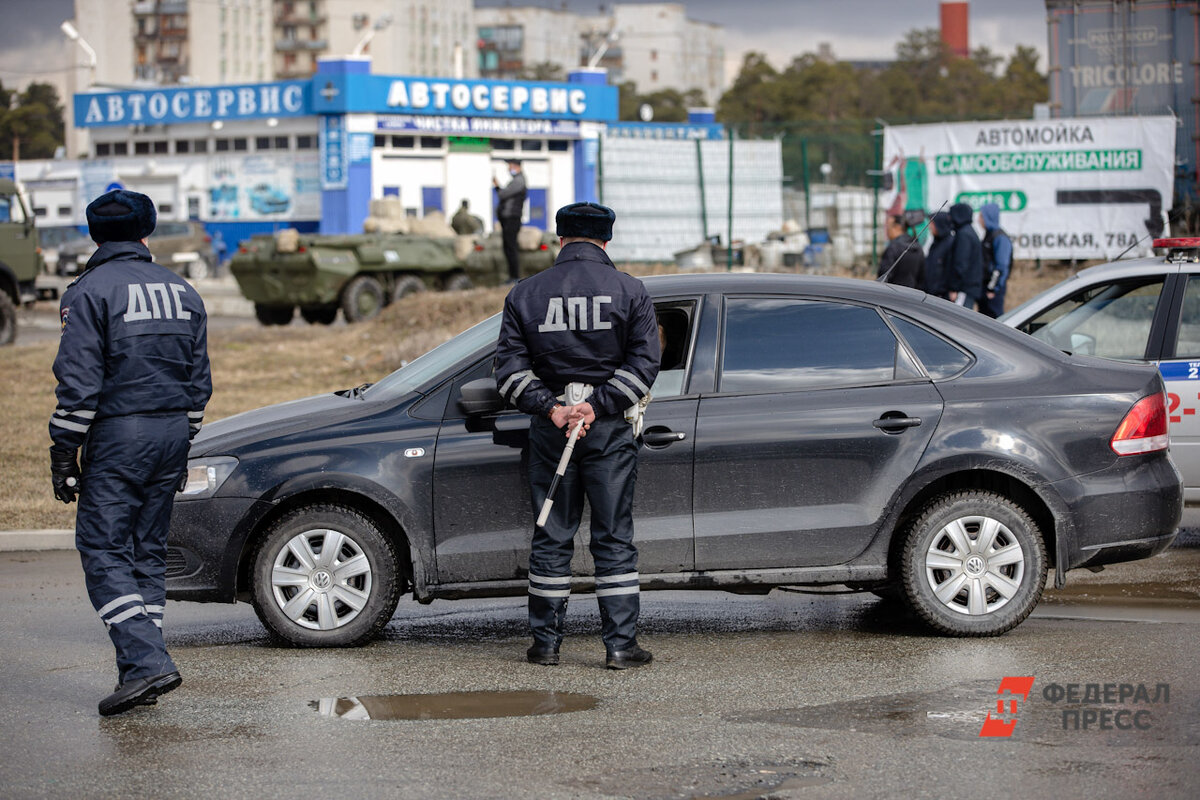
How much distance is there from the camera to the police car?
27.2 ft

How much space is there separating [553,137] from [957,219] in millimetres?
45482

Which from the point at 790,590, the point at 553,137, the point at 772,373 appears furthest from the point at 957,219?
the point at 553,137

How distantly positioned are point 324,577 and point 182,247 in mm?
37446

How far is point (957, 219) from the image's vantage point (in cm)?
1290

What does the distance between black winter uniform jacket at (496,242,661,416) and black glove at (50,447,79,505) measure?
1.60m

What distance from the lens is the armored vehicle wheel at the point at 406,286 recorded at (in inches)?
978

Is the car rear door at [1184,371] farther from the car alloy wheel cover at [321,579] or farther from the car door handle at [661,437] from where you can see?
the car alloy wheel cover at [321,579]

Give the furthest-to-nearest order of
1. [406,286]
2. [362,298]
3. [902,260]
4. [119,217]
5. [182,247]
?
[182,247] < [406,286] < [362,298] < [902,260] < [119,217]

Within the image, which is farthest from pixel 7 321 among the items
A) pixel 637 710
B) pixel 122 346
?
pixel 637 710

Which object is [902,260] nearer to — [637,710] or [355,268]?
[637,710]

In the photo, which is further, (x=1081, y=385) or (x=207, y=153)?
(x=207, y=153)

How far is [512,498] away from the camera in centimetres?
638

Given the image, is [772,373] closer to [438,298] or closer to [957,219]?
[957,219]

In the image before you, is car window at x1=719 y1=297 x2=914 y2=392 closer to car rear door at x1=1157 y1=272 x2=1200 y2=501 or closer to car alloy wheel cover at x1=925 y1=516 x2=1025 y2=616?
car alloy wheel cover at x1=925 y1=516 x2=1025 y2=616
